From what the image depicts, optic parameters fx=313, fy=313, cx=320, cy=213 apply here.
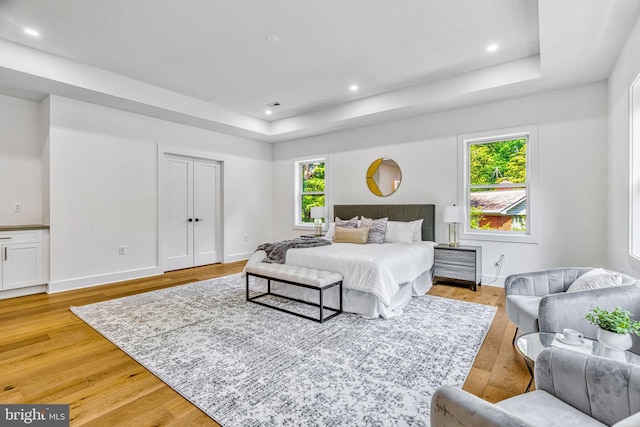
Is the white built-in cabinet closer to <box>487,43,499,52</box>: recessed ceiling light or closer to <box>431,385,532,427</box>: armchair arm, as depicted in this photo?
<box>431,385,532,427</box>: armchair arm

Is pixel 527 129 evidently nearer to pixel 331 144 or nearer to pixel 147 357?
pixel 331 144

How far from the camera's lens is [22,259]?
402 centimetres

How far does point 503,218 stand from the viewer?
14.8 feet

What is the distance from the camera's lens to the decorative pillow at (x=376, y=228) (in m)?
4.69

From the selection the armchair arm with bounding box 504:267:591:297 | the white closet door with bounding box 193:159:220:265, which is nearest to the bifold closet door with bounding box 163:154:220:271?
the white closet door with bounding box 193:159:220:265

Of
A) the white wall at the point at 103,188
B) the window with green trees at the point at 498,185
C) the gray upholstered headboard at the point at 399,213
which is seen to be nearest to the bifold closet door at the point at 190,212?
the white wall at the point at 103,188

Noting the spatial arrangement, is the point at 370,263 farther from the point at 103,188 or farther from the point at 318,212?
the point at 103,188

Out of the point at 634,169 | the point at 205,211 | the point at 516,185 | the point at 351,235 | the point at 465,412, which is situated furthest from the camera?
the point at 205,211

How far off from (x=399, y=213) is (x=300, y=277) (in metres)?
2.55

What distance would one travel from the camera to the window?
21.7 feet

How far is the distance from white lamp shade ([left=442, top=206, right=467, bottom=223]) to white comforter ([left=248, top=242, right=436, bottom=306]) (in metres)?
0.60

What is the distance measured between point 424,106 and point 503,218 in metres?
1.99

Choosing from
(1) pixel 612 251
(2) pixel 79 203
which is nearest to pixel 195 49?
(2) pixel 79 203

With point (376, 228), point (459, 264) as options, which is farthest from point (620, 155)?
point (376, 228)
